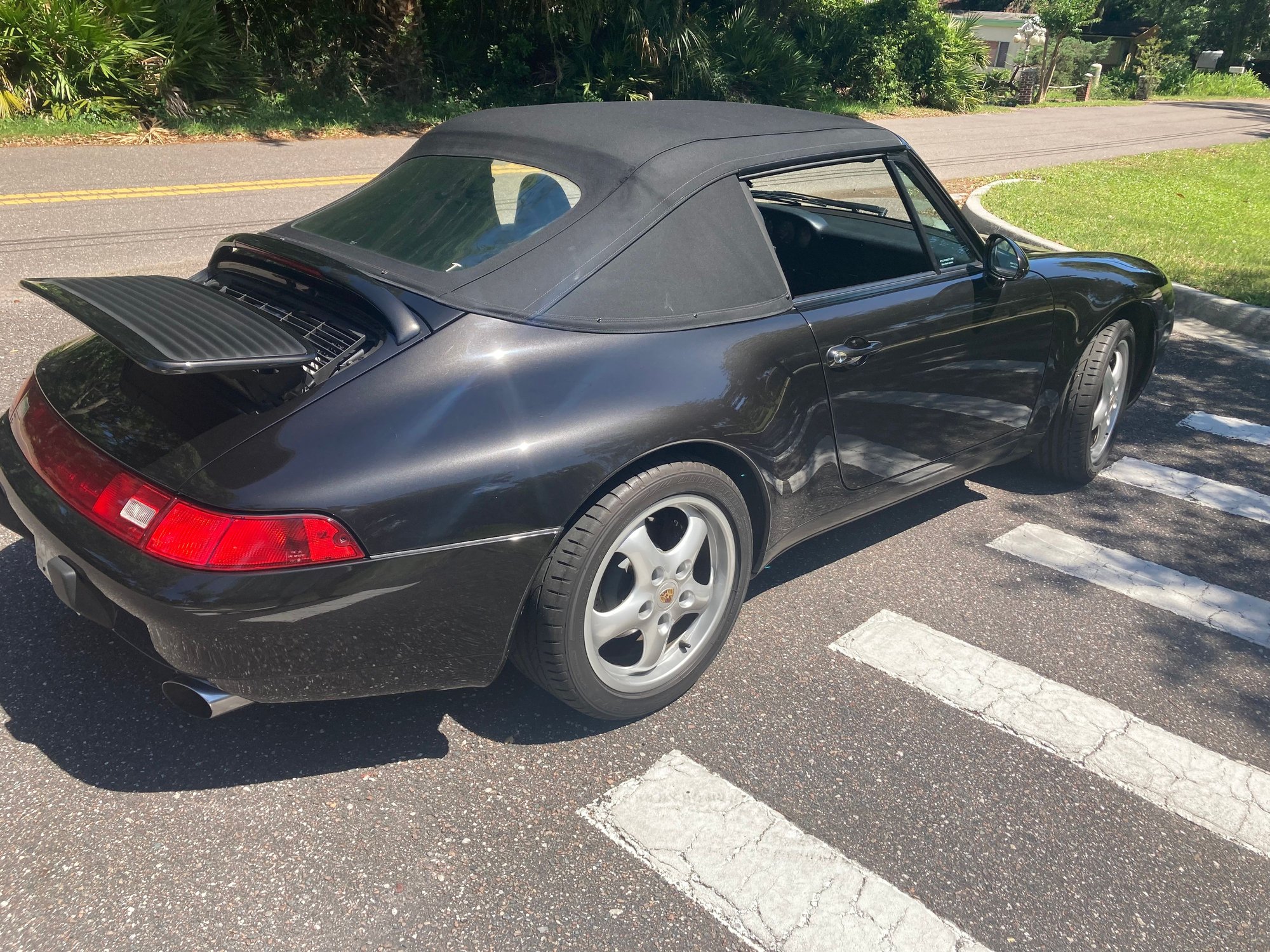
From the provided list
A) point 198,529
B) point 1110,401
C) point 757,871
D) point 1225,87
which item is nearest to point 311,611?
point 198,529

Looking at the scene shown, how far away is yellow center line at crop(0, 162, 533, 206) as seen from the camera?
9.39 m

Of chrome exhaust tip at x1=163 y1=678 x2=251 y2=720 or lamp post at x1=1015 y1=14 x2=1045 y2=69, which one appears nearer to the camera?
chrome exhaust tip at x1=163 y1=678 x2=251 y2=720

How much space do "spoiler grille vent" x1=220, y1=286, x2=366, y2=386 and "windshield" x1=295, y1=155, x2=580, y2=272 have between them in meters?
0.33

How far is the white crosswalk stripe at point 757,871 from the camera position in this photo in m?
2.30

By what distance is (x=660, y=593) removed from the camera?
2865 mm

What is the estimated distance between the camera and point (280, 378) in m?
2.42

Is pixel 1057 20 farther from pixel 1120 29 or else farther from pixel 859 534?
pixel 859 534

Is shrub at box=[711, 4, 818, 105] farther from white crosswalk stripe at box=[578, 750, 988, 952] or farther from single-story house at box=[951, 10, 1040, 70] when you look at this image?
single-story house at box=[951, 10, 1040, 70]

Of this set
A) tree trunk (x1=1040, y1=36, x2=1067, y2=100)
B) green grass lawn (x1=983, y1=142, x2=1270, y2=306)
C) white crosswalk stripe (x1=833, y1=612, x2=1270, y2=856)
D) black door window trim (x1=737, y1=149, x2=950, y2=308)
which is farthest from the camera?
tree trunk (x1=1040, y1=36, x2=1067, y2=100)

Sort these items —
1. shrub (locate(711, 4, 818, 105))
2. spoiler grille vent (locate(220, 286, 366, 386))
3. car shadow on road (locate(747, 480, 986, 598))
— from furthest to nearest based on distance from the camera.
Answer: shrub (locate(711, 4, 818, 105))
car shadow on road (locate(747, 480, 986, 598))
spoiler grille vent (locate(220, 286, 366, 386))

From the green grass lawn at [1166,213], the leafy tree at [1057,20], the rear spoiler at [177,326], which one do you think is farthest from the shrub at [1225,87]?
the rear spoiler at [177,326]

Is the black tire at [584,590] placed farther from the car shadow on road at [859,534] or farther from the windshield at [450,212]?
the car shadow on road at [859,534]

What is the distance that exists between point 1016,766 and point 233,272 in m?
2.66

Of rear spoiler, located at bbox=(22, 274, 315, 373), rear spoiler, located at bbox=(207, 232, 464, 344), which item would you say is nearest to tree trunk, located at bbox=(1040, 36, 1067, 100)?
rear spoiler, located at bbox=(207, 232, 464, 344)
